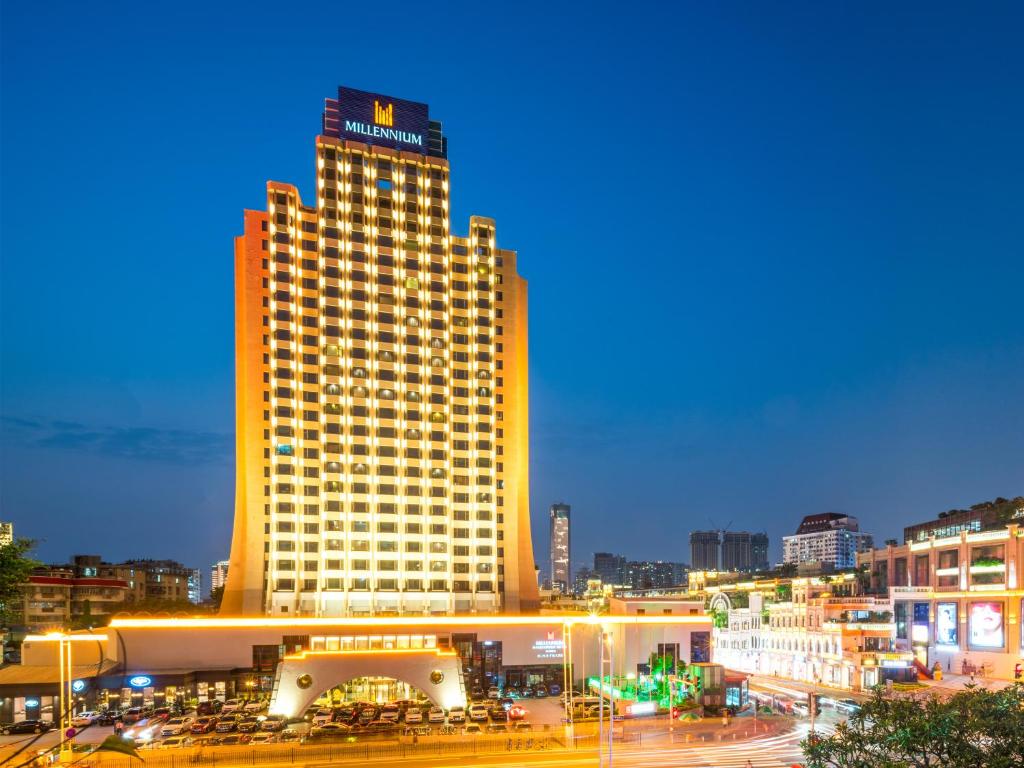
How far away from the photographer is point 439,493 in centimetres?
10644

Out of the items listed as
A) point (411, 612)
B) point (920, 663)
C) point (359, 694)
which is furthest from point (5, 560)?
point (920, 663)

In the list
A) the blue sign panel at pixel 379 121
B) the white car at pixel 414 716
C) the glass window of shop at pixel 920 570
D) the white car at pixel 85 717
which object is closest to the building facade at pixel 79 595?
the white car at pixel 85 717

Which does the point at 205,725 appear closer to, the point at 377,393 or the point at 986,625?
the point at 377,393

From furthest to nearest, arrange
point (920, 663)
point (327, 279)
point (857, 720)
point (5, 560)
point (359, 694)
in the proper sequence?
point (327, 279) < point (920, 663) < point (359, 694) < point (5, 560) < point (857, 720)

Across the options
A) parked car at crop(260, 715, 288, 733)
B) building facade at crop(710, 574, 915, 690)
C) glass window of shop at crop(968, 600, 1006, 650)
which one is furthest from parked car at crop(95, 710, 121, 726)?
glass window of shop at crop(968, 600, 1006, 650)

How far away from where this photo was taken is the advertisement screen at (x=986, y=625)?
93.8 metres

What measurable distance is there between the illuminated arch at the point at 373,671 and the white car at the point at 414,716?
365 centimetres

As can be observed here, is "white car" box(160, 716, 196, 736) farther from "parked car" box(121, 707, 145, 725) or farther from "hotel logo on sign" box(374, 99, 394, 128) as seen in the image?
"hotel logo on sign" box(374, 99, 394, 128)

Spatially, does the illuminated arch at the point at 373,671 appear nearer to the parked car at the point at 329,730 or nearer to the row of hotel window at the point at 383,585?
the parked car at the point at 329,730

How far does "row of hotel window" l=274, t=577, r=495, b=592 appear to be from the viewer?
98562 millimetres

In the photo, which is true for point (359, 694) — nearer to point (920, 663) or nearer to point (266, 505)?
point (266, 505)

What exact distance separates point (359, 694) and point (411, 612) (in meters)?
27.9

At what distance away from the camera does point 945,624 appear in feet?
335

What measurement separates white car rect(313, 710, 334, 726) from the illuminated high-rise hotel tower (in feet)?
112
